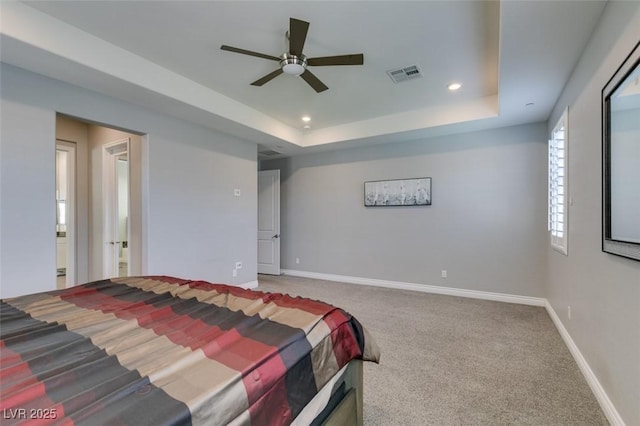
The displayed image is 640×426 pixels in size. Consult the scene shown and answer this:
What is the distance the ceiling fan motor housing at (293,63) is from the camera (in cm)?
244

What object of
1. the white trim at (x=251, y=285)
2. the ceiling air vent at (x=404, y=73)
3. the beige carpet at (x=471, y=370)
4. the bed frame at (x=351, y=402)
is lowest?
the beige carpet at (x=471, y=370)

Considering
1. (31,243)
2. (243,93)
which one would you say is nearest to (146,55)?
(243,93)

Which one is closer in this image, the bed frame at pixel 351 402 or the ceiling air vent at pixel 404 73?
the bed frame at pixel 351 402

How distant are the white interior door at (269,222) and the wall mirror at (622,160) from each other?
5022 millimetres

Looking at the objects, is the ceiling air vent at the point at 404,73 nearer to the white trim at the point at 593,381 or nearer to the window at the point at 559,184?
the window at the point at 559,184

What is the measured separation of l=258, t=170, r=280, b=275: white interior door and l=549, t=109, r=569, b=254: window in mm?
4482

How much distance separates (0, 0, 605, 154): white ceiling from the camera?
219cm

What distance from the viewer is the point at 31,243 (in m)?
2.57

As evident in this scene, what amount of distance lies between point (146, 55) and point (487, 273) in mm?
5108

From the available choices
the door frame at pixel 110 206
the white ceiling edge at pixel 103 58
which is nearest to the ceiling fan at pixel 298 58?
the white ceiling edge at pixel 103 58

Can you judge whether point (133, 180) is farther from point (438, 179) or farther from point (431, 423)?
point (438, 179)

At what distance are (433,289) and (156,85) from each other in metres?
4.70

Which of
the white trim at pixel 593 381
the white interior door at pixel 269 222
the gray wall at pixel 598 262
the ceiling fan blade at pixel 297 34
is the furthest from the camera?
the white interior door at pixel 269 222

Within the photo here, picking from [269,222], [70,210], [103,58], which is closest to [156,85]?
[103,58]
